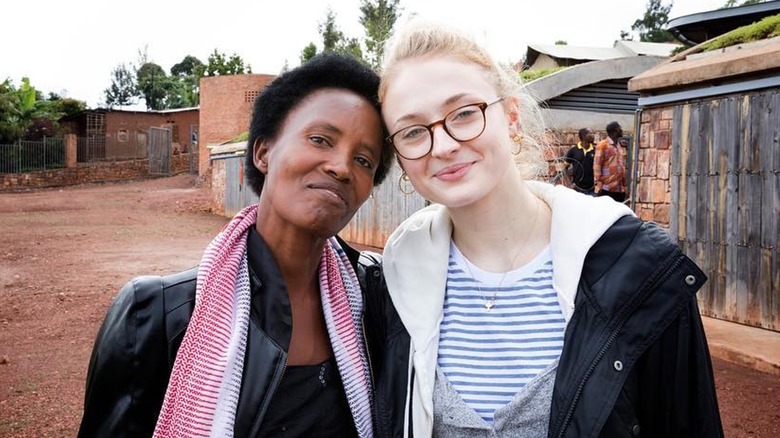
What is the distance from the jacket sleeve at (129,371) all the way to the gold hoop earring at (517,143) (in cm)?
116

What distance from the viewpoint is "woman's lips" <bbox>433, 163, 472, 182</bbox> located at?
1.86 meters

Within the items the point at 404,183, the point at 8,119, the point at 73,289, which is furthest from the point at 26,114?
the point at 404,183

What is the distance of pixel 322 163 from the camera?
6.43ft

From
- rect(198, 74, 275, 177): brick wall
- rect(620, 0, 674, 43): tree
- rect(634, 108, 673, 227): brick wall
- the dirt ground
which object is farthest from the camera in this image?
rect(620, 0, 674, 43): tree

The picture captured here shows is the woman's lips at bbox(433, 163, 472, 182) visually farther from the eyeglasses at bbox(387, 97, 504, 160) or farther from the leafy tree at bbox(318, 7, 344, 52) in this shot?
the leafy tree at bbox(318, 7, 344, 52)

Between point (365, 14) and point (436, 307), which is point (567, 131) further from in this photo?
point (365, 14)

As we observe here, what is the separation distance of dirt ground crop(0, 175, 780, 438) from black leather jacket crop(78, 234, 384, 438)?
316cm

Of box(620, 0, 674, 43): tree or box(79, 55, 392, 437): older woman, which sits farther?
box(620, 0, 674, 43): tree

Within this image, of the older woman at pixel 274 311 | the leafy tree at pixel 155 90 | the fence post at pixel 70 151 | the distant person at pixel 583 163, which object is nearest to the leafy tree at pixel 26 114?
the fence post at pixel 70 151

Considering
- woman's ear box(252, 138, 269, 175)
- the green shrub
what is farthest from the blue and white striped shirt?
the green shrub

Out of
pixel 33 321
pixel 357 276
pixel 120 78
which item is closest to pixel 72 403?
pixel 33 321

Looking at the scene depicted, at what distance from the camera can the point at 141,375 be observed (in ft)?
5.88

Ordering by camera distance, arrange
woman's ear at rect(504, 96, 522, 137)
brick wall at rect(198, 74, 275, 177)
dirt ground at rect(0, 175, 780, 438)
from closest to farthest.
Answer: woman's ear at rect(504, 96, 522, 137), dirt ground at rect(0, 175, 780, 438), brick wall at rect(198, 74, 275, 177)

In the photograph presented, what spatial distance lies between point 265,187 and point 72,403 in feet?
12.5
